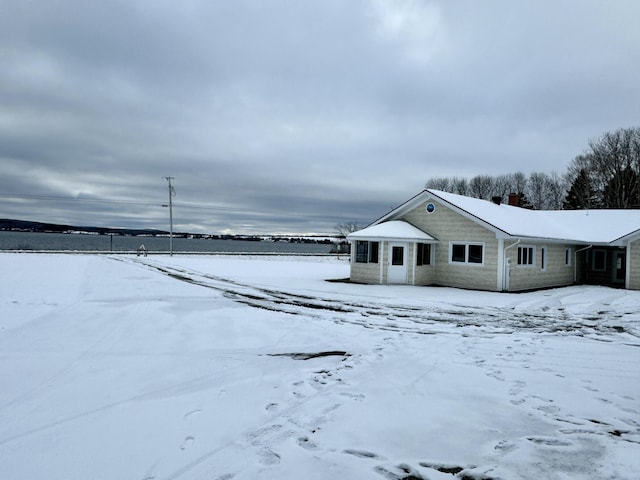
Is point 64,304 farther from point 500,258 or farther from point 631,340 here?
point 500,258

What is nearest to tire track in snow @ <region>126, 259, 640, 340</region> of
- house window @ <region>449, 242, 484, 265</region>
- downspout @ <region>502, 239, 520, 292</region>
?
downspout @ <region>502, 239, 520, 292</region>

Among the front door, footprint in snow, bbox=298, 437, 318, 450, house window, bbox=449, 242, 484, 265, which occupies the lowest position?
footprint in snow, bbox=298, 437, 318, 450

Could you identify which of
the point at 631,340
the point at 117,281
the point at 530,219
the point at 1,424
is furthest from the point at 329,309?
the point at 530,219

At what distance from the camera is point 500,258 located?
757 inches

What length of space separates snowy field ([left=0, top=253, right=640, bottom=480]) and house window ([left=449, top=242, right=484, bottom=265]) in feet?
27.5

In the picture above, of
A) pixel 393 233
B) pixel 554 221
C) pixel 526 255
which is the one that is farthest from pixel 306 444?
pixel 554 221

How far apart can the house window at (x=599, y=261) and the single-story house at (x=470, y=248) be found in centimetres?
62

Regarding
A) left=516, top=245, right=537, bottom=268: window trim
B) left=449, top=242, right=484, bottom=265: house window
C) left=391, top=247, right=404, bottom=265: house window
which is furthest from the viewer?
left=391, top=247, right=404, bottom=265: house window

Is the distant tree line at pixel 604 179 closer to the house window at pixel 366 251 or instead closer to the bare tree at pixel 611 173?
the bare tree at pixel 611 173

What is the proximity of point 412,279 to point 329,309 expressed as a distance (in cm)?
859

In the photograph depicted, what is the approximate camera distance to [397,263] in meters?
21.1

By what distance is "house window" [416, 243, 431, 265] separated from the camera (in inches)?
831

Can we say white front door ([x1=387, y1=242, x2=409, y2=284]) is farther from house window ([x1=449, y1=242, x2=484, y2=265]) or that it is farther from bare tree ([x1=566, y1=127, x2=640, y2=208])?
bare tree ([x1=566, y1=127, x2=640, y2=208])

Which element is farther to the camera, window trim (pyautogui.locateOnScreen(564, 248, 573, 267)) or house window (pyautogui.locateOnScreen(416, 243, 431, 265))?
window trim (pyautogui.locateOnScreen(564, 248, 573, 267))
